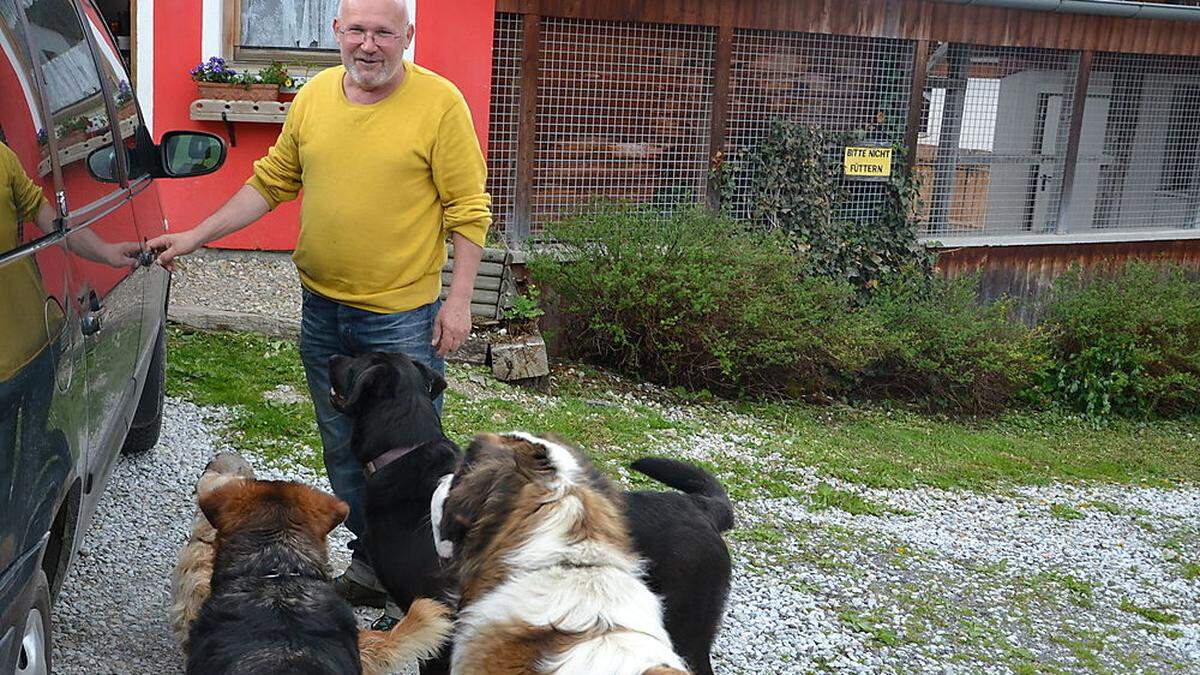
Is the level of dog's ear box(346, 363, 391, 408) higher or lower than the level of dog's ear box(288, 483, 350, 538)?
higher

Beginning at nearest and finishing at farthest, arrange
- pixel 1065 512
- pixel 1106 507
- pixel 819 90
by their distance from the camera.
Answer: pixel 1065 512 < pixel 1106 507 < pixel 819 90

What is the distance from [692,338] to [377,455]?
5.67 meters

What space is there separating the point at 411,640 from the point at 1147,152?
1468cm

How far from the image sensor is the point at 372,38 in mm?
4188

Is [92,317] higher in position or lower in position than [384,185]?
lower

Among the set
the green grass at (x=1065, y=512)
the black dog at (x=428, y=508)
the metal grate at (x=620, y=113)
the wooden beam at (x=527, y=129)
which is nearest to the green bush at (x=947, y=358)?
the metal grate at (x=620, y=113)

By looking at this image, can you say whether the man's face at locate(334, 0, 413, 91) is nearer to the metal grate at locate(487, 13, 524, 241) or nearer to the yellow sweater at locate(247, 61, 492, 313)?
the yellow sweater at locate(247, 61, 492, 313)

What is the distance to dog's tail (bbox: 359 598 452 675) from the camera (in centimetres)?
319

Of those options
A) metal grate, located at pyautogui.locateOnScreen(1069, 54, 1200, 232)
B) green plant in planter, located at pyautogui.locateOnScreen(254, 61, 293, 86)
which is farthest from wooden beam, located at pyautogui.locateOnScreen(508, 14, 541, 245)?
metal grate, located at pyautogui.locateOnScreen(1069, 54, 1200, 232)

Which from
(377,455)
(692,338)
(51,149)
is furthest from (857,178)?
(51,149)

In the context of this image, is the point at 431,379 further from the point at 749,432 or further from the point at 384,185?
the point at 749,432

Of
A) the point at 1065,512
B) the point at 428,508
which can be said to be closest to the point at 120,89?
the point at 428,508

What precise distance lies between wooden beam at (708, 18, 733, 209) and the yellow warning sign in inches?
56.3

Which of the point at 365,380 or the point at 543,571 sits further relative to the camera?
the point at 365,380
